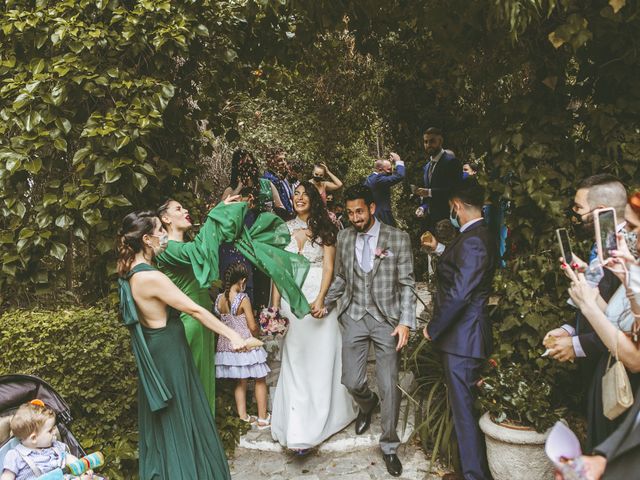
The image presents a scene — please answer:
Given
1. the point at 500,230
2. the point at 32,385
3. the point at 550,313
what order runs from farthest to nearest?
the point at 500,230 < the point at 550,313 < the point at 32,385

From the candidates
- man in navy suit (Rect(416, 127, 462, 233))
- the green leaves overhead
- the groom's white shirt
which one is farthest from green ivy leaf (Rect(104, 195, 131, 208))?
man in navy suit (Rect(416, 127, 462, 233))

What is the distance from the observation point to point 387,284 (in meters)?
4.73

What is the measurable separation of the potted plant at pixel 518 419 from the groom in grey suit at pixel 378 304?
78cm

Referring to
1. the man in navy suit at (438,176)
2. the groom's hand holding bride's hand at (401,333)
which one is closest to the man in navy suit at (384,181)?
the man in navy suit at (438,176)

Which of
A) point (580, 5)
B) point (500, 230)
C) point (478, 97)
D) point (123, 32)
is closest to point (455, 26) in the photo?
point (580, 5)

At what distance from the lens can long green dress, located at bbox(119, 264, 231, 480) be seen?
364 cm

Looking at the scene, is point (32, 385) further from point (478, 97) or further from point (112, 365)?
point (478, 97)

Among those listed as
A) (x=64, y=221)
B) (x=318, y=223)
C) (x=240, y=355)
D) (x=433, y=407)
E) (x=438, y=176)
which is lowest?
(x=433, y=407)

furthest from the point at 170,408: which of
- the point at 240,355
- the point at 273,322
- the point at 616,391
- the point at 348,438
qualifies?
the point at 616,391

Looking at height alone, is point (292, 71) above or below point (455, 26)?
above

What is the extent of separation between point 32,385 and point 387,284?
260 cm

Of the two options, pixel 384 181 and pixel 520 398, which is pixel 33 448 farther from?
pixel 384 181

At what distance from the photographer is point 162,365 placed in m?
3.71

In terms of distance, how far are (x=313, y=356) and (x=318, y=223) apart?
3.79 ft
